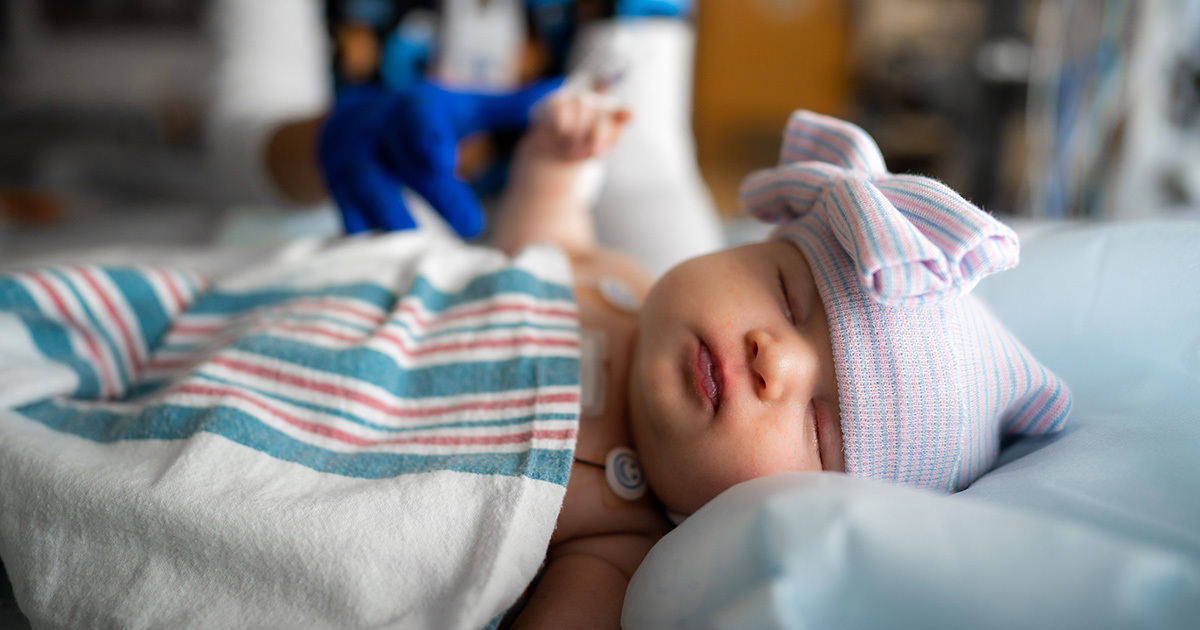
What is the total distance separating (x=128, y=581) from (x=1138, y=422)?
2.17 feet

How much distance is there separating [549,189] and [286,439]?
468 mm

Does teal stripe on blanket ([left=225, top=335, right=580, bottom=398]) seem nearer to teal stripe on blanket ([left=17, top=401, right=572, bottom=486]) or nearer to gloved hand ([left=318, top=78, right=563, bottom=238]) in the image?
teal stripe on blanket ([left=17, top=401, right=572, bottom=486])

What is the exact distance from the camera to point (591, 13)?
1.26m

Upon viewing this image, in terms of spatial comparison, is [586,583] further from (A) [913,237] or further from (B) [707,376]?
(A) [913,237]

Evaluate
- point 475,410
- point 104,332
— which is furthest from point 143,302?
point 475,410

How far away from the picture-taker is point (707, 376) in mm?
554

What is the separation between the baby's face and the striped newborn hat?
2cm

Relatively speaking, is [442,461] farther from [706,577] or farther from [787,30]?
[787,30]

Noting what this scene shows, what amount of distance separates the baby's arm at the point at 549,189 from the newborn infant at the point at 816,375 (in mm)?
276

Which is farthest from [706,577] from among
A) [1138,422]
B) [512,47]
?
[512,47]

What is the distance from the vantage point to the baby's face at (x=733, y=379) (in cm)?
52

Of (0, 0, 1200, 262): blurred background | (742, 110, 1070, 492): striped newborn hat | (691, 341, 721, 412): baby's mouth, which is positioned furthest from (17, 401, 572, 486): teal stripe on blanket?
(0, 0, 1200, 262): blurred background

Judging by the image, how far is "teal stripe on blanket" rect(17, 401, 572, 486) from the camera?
51 cm

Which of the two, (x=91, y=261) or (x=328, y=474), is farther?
(x=91, y=261)
